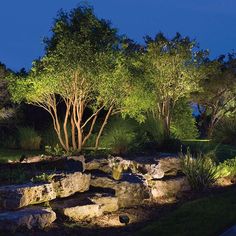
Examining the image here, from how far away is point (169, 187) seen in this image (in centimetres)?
1328

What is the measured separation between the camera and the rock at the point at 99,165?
43.3 feet

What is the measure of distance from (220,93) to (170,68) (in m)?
11.7

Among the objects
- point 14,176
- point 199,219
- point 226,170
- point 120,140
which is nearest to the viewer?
point 199,219

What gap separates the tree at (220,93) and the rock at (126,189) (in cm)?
2152

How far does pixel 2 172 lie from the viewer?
38.1 ft

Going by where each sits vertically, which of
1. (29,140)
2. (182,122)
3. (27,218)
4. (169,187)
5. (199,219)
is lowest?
(199,219)

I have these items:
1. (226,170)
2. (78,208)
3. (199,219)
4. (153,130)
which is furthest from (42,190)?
(153,130)

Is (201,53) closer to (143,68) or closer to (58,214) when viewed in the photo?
(143,68)

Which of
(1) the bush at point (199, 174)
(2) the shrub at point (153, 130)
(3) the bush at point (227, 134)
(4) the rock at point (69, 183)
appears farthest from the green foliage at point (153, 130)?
(4) the rock at point (69, 183)

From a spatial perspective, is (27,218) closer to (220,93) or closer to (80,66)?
(80,66)

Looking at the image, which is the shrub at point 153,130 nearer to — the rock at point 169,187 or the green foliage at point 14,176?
the rock at point 169,187

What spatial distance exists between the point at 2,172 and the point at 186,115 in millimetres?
19565

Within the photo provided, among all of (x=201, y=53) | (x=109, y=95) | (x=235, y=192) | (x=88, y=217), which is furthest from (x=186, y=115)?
(x=88, y=217)

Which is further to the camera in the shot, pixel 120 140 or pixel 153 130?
pixel 153 130
